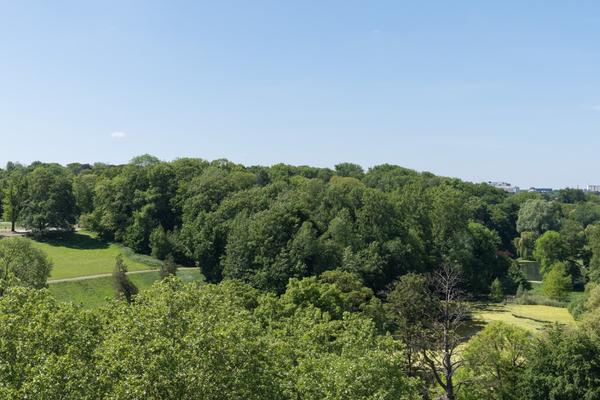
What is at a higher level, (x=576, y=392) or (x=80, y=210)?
(x=80, y=210)

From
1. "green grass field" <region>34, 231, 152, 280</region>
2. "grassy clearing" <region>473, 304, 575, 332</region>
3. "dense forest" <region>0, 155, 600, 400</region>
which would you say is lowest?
"grassy clearing" <region>473, 304, 575, 332</region>

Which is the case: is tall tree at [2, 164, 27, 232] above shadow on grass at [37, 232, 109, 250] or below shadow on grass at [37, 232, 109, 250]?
above

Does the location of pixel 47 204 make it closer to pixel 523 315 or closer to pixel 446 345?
pixel 523 315

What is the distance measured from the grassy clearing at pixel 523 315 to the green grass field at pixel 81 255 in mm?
40996

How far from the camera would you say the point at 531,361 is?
82.4 feet

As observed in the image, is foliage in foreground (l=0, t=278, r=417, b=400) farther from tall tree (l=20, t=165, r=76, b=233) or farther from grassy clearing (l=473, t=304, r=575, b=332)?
tall tree (l=20, t=165, r=76, b=233)

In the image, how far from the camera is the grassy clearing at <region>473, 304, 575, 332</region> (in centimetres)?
5244

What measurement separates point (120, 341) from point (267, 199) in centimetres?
4636

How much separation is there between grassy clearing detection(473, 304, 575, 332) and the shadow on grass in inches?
2028

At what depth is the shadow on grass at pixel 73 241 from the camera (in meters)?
72.6

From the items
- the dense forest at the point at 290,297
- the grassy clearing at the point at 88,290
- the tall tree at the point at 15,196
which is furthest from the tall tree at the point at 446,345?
the tall tree at the point at 15,196

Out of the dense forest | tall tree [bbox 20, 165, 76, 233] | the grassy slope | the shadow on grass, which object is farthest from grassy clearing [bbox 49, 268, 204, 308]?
tall tree [bbox 20, 165, 76, 233]

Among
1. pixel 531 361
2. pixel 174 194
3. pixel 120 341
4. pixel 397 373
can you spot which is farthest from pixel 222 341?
pixel 174 194

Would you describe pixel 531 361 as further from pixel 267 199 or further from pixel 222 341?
pixel 267 199
